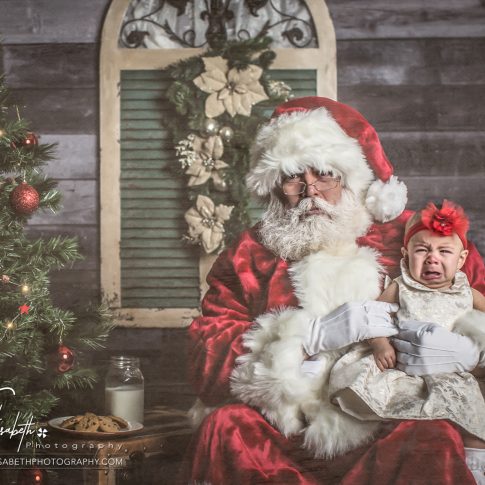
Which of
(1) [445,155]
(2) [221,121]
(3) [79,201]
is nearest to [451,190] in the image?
(1) [445,155]

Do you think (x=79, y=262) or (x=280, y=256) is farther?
(x=79, y=262)

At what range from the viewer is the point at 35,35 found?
1.44 metres

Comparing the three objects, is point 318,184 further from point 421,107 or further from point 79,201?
point 79,201

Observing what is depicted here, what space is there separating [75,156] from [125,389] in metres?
0.53

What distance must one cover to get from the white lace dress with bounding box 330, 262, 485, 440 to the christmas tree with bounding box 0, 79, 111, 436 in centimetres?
58

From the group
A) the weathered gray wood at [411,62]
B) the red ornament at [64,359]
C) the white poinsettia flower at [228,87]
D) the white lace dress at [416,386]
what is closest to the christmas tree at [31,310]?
the red ornament at [64,359]

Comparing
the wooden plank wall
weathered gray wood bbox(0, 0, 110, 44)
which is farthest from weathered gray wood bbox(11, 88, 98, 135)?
weathered gray wood bbox(0, 0, 110, 44)

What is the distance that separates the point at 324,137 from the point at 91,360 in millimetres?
720

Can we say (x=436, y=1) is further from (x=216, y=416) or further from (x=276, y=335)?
(x=216, y=416)

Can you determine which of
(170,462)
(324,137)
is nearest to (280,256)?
(324,137)

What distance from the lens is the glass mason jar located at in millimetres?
1382

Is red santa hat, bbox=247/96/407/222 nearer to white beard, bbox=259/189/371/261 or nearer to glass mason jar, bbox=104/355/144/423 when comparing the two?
white beard, bbox=259/189/371/261

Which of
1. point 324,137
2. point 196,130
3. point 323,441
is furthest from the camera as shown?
point 196,130

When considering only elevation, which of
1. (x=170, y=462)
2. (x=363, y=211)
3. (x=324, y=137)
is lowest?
(x=170, y=462)
